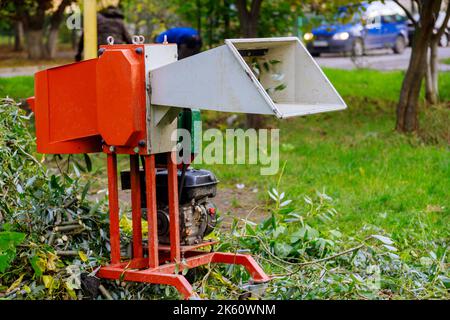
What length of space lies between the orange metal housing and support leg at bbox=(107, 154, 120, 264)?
11 centimetres

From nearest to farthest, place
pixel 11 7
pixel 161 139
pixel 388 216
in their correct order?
1. pixel 161 139
2. pixel 388 216
3. pixel 11 7

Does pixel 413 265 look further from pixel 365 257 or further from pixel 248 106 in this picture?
pixel 248 106

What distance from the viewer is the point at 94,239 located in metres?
5.59

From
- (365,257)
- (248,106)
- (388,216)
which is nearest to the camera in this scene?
(248,106)

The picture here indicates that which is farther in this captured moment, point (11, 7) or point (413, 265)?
point (11, 7)

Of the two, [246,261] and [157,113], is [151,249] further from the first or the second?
[157,113]

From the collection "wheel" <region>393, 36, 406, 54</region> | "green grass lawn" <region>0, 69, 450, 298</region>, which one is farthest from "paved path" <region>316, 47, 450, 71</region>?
"green grass lawn" <region>0, 69, 450, 298</region>

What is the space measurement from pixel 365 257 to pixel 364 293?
2.67 ft

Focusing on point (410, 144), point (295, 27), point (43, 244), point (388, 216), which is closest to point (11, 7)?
point (295, 27)

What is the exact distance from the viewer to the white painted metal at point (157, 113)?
4840 millimetres

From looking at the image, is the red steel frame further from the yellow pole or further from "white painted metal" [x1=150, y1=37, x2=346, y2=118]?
the yellow pole

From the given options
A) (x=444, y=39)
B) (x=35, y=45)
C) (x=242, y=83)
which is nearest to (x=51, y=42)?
(x=35, y=45)

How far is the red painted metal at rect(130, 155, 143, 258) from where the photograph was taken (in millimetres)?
5059

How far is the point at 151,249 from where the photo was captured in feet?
16.4
